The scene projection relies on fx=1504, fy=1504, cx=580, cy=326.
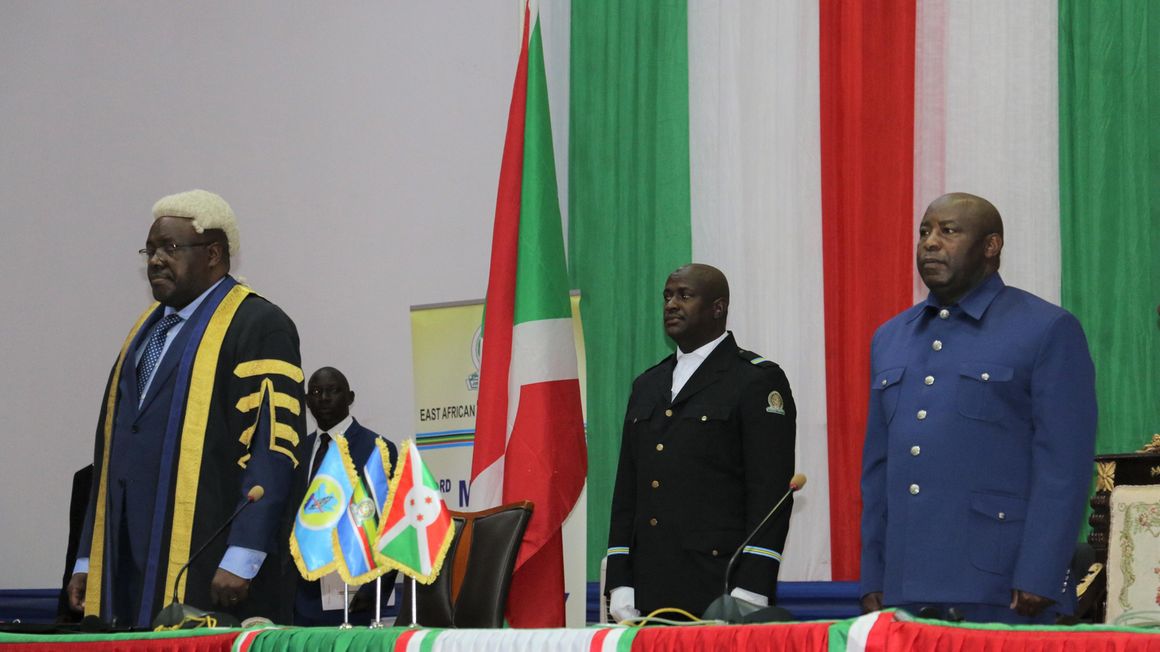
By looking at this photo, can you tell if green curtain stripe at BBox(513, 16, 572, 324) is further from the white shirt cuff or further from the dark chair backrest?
the white shirt cuff

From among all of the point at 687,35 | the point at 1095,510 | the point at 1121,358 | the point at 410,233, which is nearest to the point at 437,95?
the point at 410,233

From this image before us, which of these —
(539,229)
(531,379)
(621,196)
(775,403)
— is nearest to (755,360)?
(775,403)

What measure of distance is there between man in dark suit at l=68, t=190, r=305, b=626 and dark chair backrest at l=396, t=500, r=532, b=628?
0.38 m

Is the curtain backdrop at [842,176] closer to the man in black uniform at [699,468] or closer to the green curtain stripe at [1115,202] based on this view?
the green curtain stripe at [1115,202]

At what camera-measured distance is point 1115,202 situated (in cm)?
457

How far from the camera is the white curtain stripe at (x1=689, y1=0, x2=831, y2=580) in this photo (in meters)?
5.10

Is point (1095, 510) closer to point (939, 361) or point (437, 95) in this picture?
point (939, 361)

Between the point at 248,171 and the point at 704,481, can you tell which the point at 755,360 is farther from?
the point at 248,171

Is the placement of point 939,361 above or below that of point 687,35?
below

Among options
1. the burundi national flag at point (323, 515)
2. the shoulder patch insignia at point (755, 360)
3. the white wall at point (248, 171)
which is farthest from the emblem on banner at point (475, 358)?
the burundi national flag at point (323, 515)

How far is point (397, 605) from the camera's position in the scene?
5.87m

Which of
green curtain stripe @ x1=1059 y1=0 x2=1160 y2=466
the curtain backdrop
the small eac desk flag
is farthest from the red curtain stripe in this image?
the small eac desk flag

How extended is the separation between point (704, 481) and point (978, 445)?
916 millimetres

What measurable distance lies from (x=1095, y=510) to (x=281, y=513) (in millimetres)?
2010
